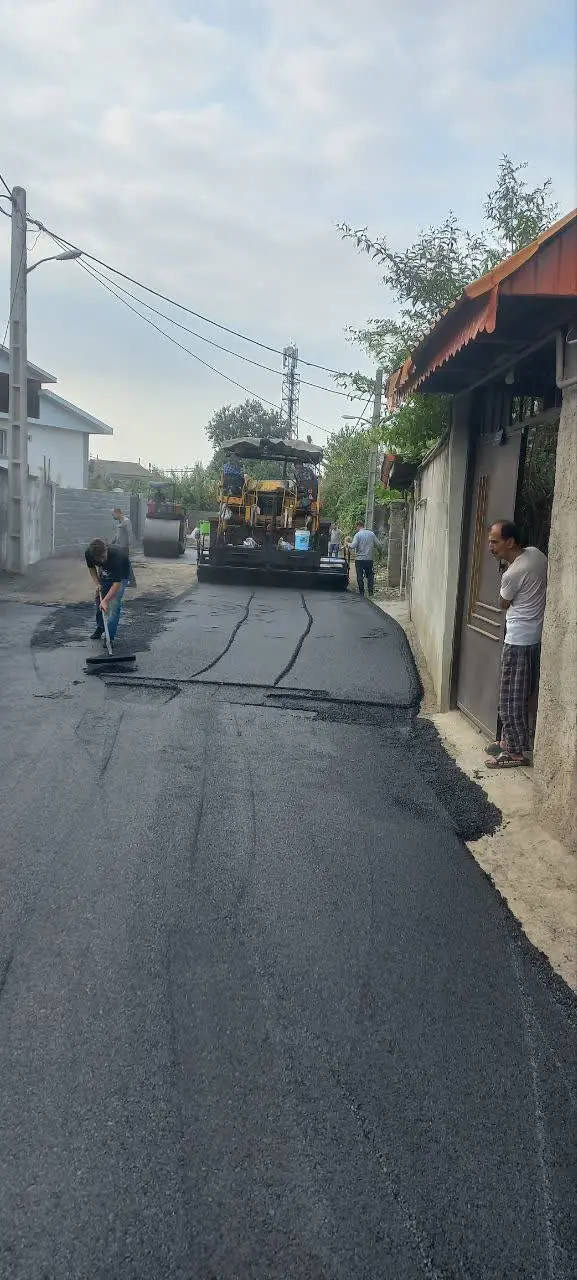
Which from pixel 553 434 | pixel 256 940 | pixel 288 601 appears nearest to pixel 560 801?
pixel 256 940

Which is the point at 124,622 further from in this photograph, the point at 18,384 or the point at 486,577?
the point at 18,384

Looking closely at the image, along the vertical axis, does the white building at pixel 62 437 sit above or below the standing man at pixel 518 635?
above

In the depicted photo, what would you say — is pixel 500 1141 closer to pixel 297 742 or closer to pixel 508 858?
pixel 508 858

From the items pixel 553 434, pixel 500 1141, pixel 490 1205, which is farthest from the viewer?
pixel 553 434

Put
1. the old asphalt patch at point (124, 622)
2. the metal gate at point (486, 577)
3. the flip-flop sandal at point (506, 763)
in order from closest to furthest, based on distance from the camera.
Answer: the flip-flop sandal at point (506, 763), the metal gate at point (486, 577), the old asphalt patch at point (124, 622)

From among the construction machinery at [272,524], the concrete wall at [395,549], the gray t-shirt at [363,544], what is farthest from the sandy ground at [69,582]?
the concrete wall at [395,549]

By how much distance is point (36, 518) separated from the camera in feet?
75.7

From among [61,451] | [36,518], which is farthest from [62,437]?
[36,518]

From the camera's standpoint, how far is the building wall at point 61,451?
122 ft

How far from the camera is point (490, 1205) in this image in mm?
2383

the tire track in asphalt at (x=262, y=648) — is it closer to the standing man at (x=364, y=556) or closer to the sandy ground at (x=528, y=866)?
the sandy ground at (x=528, y=866)

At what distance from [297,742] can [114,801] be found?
188 cm

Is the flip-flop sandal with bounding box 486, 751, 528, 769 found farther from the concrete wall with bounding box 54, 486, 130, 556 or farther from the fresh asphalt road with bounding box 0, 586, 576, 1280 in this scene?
the concrete wall with bounding box 54, 486, 130, 556

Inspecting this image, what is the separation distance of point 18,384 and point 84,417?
2054cm
